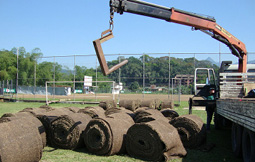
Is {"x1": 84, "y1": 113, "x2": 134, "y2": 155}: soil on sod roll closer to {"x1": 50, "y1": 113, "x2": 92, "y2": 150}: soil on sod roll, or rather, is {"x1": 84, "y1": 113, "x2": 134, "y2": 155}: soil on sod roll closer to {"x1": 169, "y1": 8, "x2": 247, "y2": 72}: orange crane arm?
{"x1": 50, "y1": 113, "x2": 92, "y2": 150}: soil on sod roll

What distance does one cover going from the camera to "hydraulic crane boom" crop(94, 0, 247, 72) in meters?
8.52

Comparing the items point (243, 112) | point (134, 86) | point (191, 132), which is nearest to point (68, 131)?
point (191, 132)

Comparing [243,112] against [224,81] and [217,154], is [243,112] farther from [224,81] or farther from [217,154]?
[224,81]

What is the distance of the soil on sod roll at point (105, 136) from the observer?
6.44 metres

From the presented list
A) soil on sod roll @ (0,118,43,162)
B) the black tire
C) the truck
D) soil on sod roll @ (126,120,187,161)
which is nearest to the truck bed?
the truck

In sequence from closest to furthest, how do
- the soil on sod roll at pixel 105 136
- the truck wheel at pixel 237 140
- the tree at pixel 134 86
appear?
the truck wheel at pixel 237 140 < the soil on sod roll at pixel 105 136 < the tree at pixel 134 86

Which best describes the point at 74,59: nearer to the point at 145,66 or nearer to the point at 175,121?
the point at 145,66

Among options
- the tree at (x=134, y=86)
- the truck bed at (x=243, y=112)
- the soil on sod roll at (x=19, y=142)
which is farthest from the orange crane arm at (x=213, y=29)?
the tree at (x=134, y=86)

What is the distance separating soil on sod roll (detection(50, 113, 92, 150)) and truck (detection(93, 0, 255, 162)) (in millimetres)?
1763

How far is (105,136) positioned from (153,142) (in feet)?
4.00

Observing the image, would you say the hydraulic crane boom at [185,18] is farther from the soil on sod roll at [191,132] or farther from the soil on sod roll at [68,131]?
the soil on sod roll at [191,132]

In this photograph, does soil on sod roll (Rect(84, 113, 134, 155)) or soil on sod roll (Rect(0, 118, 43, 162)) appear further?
soil on sod roll (Rect(84, 113, 134, 155))

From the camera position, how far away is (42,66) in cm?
3216

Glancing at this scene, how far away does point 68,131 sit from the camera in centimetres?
715
